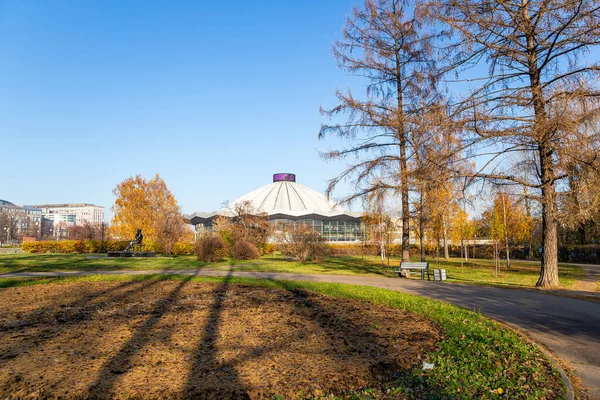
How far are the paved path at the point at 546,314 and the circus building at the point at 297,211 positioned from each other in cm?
3947

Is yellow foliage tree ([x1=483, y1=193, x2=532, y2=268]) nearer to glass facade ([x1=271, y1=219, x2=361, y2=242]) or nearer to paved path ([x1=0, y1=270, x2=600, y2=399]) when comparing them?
paved path ([x1=0, y1=270, x2=600, y2=399])

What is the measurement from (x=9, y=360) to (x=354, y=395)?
400cm

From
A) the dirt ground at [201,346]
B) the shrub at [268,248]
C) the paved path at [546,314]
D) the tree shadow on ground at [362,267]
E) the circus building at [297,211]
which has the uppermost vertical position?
the circus building at [297,211]

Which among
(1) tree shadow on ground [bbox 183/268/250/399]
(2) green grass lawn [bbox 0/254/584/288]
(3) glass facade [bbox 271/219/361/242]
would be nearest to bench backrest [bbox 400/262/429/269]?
(2) green grass lawn [bbox 0/254/584/288]

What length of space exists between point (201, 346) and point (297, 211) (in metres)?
51.0

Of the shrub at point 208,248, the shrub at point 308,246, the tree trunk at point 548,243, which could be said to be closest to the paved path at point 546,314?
the tree trunk at point 548,243

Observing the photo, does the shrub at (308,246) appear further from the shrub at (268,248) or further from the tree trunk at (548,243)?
the tree trunk at (548,243)

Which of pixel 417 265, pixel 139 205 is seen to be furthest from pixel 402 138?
pixel 139 205

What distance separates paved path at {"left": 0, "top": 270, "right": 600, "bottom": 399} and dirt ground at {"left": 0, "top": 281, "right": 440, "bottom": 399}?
1728mm

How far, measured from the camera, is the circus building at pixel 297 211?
55969 millimetres

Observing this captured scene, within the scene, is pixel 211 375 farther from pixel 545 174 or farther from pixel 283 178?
pixel 283 178

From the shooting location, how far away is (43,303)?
9156 mm

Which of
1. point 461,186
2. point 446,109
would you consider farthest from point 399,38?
point 461,186

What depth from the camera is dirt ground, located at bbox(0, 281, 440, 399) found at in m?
4.12
